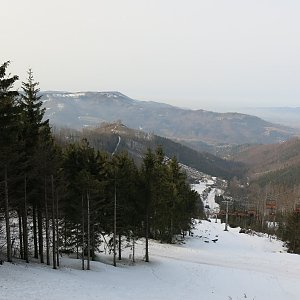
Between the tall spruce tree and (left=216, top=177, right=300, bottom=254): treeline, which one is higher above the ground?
the tall spruce tree

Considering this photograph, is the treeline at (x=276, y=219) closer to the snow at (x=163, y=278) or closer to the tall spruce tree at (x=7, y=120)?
the snow at (x=163, y=278)

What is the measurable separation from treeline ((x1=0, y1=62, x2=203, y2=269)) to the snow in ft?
7.09

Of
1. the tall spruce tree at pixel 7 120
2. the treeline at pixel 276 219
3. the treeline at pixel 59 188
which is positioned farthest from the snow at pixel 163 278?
the treeline at pixel 276 219

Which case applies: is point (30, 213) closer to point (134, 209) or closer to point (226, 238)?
point (134, 209)

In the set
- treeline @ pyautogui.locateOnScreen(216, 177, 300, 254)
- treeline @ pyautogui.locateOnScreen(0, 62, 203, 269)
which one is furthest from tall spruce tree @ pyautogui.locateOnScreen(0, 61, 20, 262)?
treeline @ pyautogui.locateOnScreen(216, 177, 300, 254)

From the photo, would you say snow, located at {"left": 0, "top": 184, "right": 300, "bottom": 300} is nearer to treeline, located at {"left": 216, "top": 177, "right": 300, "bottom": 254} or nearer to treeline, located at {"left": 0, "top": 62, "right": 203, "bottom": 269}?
treeline, located at {"left": 0, "top": 62, "right": 203, "bottom": 269}

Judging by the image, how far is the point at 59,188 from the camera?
86.7ft

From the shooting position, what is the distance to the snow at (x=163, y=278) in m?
21.1

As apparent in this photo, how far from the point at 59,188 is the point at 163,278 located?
12.0 m

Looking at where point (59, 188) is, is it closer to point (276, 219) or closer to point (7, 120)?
point (7, 120)

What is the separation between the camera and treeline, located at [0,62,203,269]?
22844 mm

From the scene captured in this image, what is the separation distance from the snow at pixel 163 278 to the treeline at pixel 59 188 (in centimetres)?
216

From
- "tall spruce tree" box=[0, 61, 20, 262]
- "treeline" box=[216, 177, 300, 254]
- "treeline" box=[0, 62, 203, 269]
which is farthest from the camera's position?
"treeline" box=[216, 177, 300, 254]

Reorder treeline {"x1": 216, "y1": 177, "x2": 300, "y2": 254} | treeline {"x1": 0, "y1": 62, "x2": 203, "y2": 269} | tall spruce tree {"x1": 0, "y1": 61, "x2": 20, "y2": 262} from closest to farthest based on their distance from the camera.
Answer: tall spruce tree {"x1": 0, "y1": 61, "x2": 20, "y2": 262} → treeline {"x1": 0, "y1": 62, "x2": 203, "y2": 269} → treeline {"x1": 216, "y1": 177, "x2": 300, "y2": 254}
